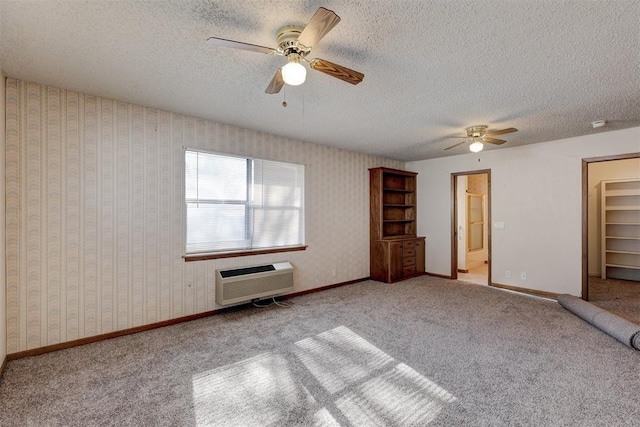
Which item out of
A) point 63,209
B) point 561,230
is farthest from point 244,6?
point 561,230

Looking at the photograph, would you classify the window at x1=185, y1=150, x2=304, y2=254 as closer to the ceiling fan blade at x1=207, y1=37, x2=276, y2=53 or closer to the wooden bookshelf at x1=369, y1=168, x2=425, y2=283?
the wooden bookshelf at x1=369, y1=168, x2=425, y2=283

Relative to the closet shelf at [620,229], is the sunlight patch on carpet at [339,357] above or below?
below

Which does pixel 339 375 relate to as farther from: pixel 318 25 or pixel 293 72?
pixel 318 25

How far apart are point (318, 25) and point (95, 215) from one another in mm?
2889

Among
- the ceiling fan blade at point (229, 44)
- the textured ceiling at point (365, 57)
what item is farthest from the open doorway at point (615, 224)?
the ceiling fan blade at point (229, 44)

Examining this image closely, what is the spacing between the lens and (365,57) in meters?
2.14

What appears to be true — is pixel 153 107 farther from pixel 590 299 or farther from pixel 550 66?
pixel 590 299

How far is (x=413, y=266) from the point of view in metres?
5.89

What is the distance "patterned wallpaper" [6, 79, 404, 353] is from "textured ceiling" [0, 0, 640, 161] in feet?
0.97

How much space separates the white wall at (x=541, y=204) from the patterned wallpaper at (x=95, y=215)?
4.41 m

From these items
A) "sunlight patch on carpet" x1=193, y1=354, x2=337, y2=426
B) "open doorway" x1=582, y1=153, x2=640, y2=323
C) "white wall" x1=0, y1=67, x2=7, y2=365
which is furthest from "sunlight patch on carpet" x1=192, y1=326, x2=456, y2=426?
"open doorway" x1=582, y1=153, x2=640, y2=323

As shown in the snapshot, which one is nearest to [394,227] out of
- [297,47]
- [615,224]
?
[615,224]

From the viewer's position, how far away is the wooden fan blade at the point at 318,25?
1381 mm

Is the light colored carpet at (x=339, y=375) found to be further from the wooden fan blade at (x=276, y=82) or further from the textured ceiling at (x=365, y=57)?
the textured ceiling at (x=365, y=57)
